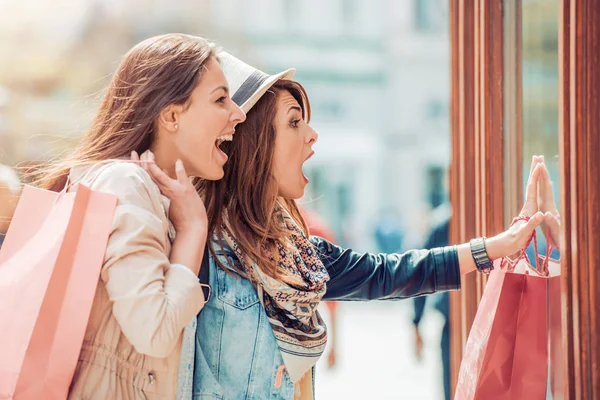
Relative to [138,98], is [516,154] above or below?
above

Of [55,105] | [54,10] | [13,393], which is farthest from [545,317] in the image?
[55,105]

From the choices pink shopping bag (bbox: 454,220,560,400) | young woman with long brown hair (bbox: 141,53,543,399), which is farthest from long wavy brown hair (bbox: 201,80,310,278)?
pink shopping bag (bbox: 454,220,560,400)

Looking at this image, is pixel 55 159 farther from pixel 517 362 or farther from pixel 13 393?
pixel 517 362

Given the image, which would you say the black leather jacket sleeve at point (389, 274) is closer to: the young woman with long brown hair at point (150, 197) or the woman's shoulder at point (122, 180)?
the young woman with long brown hair at point (150, 197)

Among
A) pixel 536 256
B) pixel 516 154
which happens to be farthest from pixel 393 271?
pixel 516 154

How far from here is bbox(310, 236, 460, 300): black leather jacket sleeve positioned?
269 cm

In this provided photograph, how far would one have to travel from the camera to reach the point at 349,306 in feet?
52.1

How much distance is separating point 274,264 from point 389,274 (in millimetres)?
526

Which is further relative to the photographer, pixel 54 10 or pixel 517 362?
pixel 54 10

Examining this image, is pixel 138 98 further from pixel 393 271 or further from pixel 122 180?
pixel 393 271

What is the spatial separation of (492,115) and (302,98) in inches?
30.4

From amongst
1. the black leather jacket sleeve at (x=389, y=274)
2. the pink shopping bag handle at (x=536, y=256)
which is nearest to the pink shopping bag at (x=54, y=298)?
the black leather jacket sleeve at (x=389, y=274)

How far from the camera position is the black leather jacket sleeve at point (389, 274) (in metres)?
2.69

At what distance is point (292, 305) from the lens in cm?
232
